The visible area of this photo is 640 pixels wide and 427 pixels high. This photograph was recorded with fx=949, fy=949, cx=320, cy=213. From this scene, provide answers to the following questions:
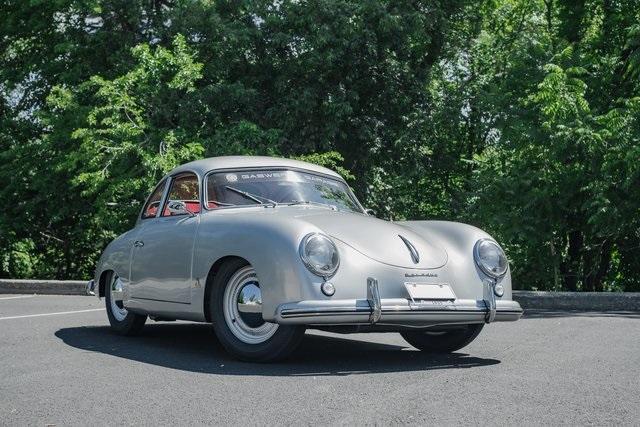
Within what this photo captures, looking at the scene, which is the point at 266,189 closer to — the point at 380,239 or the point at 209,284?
the point at 209,284

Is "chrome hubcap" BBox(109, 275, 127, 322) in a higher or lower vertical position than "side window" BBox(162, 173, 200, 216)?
lower

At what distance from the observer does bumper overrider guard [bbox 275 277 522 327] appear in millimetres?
6043

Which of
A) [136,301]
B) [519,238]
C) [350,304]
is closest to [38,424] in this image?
[350,304]

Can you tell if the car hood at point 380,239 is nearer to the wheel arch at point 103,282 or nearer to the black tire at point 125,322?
the black tire at point 125,322

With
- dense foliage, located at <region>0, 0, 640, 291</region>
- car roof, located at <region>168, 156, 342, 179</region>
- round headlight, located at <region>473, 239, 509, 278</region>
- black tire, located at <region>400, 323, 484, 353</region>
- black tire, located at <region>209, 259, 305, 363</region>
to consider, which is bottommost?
black tire, located at <region>400, 323, 484, 353</region>

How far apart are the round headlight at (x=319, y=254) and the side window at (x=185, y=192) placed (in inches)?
69.0

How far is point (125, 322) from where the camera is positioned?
8.51 meters

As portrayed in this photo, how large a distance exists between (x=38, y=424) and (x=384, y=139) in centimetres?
1958

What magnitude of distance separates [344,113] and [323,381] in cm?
1651

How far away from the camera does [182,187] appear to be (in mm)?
8258

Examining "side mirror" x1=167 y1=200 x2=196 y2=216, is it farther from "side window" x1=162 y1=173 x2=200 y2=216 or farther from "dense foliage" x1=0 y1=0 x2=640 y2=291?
"dense foliage" x1=0 y1=0 x2=640 y2=291

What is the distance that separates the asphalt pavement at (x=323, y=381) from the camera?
15.6 ft

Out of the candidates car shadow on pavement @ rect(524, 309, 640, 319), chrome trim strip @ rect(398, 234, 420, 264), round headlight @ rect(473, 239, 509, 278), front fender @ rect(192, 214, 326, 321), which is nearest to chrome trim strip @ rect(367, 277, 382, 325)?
front fender @ rect(192, 214, 326, 321)

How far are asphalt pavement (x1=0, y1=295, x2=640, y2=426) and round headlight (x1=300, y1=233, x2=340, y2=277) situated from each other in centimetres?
67
